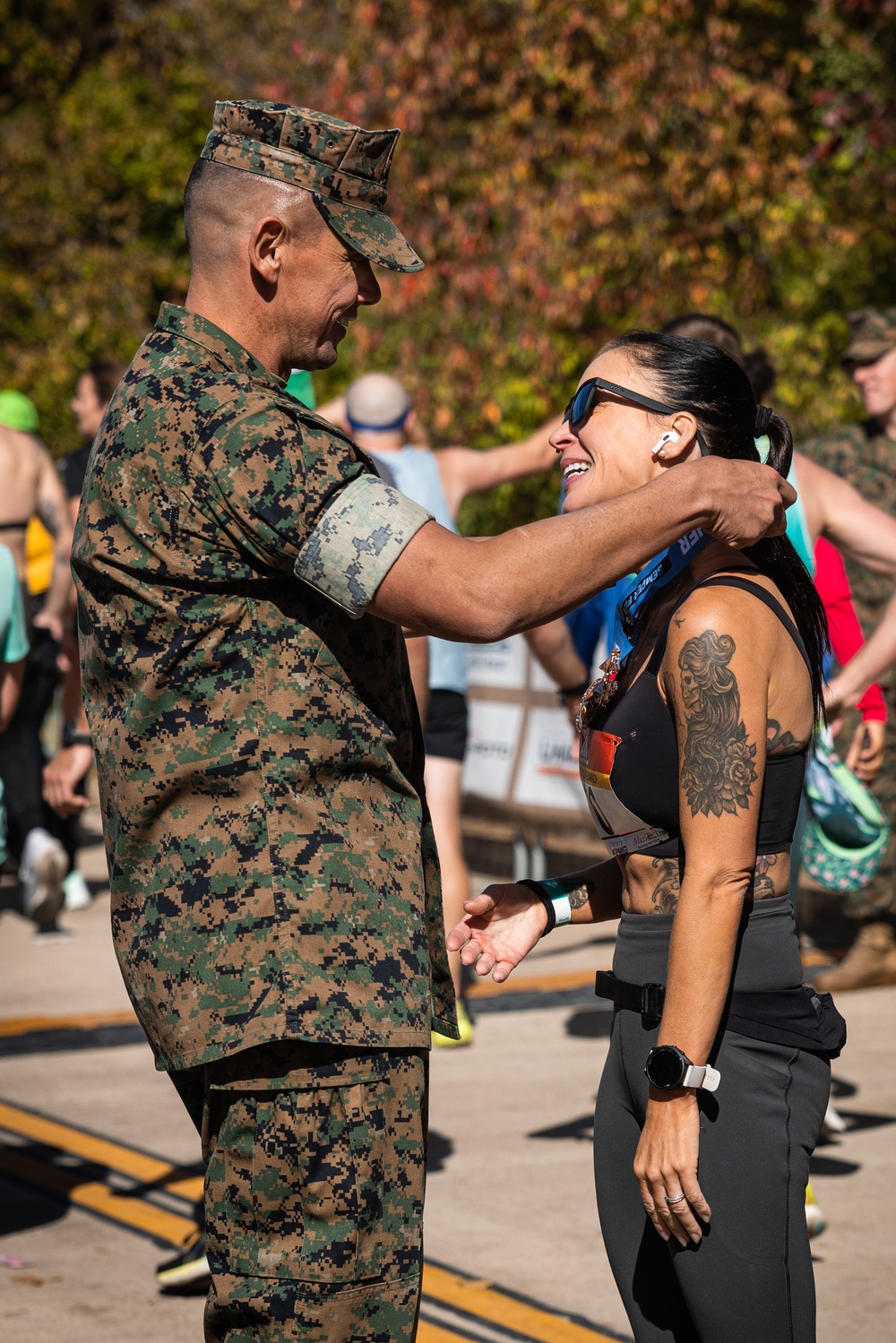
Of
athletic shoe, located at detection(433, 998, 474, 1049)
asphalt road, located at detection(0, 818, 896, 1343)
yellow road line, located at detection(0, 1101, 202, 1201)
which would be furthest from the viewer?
athletic shoe, located at detection(433, 998, 474, 1049)

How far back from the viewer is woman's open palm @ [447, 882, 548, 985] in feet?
9.18

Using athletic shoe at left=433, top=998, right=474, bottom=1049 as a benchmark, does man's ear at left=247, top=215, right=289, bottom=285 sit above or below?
above

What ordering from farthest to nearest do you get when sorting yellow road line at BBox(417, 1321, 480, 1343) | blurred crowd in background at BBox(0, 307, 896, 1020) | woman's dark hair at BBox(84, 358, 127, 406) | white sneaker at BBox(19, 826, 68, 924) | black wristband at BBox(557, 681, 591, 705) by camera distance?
woman's dark hair at BBox(84, 358, 127, 406), white sneaker at BBox(19, 826, 68, 924), black wristband at BBox(557, 681, 591, 705), blurred crowd in background at BBox(0, 307, 896, 1020), yellow road line at BBox(417, 1321, 480, 1343)

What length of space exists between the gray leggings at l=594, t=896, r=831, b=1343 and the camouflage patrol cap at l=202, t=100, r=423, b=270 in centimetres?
110

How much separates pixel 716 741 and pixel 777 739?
0.46ft

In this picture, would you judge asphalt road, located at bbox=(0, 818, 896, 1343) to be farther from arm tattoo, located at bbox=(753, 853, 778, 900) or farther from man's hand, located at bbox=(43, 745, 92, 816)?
arm tattoo, located at bbox=(753, 853, 778, 900)

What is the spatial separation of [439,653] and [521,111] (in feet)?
21.8

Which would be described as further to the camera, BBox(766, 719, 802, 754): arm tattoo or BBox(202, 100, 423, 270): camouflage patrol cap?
BBox(766, 719, 802, 754): arm tattoo

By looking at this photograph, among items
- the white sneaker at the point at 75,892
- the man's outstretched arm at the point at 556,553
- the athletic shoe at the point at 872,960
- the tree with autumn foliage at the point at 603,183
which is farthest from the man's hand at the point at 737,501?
the tree with autumn foliage at the point at 603,183

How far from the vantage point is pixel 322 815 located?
7.72ft

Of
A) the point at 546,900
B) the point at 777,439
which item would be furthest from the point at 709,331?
the point at 546,900

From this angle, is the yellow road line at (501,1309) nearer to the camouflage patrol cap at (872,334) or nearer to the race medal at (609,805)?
the race medal at (609,805)

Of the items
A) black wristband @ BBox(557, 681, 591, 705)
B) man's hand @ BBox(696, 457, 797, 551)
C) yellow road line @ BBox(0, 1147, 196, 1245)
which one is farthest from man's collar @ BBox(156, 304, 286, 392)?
black wristband @ BBox(557, 681, 591, 705)

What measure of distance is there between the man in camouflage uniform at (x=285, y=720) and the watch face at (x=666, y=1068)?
1.07 feet
